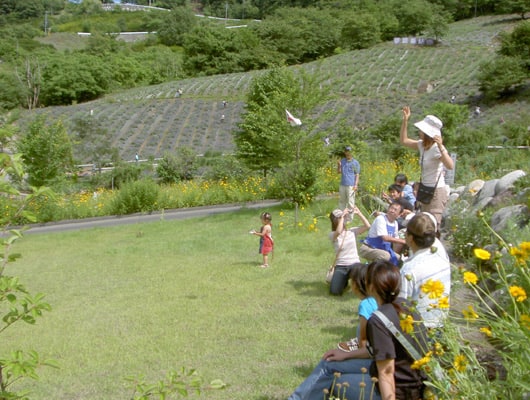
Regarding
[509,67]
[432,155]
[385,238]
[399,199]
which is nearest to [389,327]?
[385,238]

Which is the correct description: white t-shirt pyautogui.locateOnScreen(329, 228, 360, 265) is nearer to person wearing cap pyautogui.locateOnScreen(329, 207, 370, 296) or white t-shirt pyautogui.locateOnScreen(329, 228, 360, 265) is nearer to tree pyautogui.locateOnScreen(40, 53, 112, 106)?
person wearing cap pyautogui.locateOnScreen(329, 207, 370, 296)

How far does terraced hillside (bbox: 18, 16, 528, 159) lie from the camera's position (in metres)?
A: 36.3

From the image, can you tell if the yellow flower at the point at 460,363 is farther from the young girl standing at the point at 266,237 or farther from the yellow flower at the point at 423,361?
the young girl standing at the point at 266,237

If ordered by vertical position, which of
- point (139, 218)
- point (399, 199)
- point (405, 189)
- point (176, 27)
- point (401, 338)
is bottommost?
point (139, 218)

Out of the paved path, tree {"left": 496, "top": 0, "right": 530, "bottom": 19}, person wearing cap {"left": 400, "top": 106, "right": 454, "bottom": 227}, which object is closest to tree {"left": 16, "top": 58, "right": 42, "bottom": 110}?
the paved path

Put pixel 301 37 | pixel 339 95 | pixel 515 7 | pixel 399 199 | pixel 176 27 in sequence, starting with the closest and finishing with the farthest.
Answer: pixel 399 199, pixel 339 95, pixel 515 7, pixel 301 37, pixel 176 27

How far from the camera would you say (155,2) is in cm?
14700

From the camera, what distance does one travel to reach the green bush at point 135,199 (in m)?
15.0

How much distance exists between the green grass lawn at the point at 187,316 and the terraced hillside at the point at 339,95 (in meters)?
21.7

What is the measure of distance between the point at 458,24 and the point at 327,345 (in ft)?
242

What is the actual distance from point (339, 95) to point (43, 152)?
74.5 feet

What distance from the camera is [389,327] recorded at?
9.52 ft

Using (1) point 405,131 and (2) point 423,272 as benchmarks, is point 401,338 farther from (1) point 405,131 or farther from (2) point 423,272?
(1) point 405,131

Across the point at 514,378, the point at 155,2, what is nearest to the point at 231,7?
the point at 155,2
